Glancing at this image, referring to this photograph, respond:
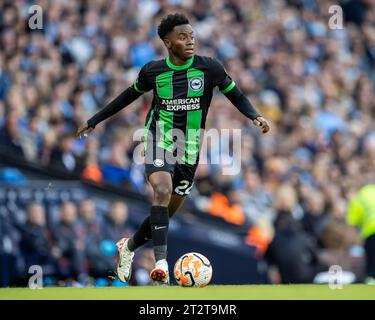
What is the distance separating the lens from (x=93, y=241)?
40.1 feet

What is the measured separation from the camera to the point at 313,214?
556 inches

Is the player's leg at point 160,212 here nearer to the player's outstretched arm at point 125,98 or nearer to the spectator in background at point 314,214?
the player's outstretched arm at point 125,98

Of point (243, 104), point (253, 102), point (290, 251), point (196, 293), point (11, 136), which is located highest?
point (253, 102)

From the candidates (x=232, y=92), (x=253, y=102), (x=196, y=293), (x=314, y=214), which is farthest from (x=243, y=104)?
(x=253, y=102)

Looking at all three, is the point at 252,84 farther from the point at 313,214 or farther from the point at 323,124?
the point at 313,214

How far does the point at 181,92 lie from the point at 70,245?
12.4ft

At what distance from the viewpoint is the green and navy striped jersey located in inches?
354

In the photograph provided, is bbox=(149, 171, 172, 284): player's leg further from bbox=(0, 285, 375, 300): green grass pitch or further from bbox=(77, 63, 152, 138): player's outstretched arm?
bbox=(77, 63, 152, 138): player's outstretched arm

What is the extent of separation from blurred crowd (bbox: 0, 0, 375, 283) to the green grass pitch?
318 cm

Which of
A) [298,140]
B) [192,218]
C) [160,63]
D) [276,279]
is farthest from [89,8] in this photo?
[160,63]

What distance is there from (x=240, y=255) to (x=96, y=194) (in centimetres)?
224

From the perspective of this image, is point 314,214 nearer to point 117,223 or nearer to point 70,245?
point 117,223

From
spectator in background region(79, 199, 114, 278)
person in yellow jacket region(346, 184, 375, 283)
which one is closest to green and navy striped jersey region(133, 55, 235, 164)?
person in yellow jacket region(346, 184, 375, 283)

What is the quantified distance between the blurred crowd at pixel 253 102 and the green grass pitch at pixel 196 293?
3.18 m
